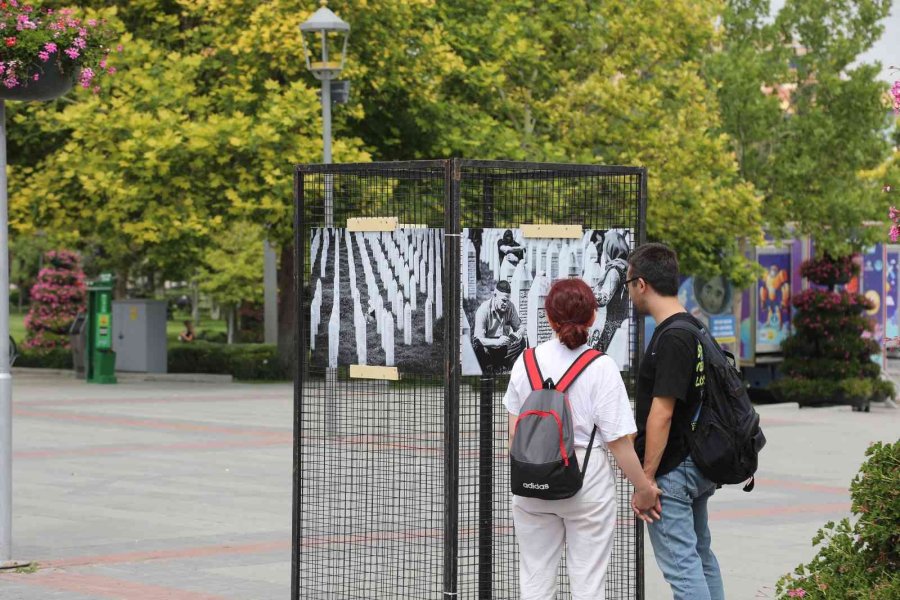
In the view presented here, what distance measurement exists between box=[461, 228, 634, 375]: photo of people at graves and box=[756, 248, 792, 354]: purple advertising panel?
1887 centimetres

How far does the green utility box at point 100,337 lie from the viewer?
26359mm

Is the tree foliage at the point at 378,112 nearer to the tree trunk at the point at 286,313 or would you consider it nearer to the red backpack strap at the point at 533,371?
the tree trunk at the point at 286,313

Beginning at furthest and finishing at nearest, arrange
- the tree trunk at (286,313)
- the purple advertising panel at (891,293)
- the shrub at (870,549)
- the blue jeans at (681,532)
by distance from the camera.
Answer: the tree trunk at (286,313), the purple advertising panel at (891,293), the blue jeans at (681,532), the shrub at (870,549)

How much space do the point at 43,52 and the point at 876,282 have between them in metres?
19.5

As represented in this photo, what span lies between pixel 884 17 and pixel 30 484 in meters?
20.4

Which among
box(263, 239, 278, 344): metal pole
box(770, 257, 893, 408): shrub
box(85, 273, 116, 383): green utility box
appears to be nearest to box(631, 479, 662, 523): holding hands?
box(770, 257, 893, 408): shrub

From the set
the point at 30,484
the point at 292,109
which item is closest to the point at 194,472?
the point at 30,484

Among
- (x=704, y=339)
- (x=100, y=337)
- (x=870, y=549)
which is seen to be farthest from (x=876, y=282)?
(x=870, y=549)

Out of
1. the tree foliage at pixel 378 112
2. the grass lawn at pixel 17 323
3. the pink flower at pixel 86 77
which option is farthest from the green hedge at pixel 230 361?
the grass lawn at pixel 17 323

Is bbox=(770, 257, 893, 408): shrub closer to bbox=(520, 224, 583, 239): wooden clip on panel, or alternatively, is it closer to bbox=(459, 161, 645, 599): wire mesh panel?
bbox=(459, 161, 645, 599): wire mesh panel

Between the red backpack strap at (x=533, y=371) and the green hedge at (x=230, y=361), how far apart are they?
22.3 m

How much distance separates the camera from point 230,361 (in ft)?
92.0

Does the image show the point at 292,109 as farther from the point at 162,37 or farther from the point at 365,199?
the point at 365,199

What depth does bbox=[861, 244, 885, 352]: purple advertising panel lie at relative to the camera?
25.2m
